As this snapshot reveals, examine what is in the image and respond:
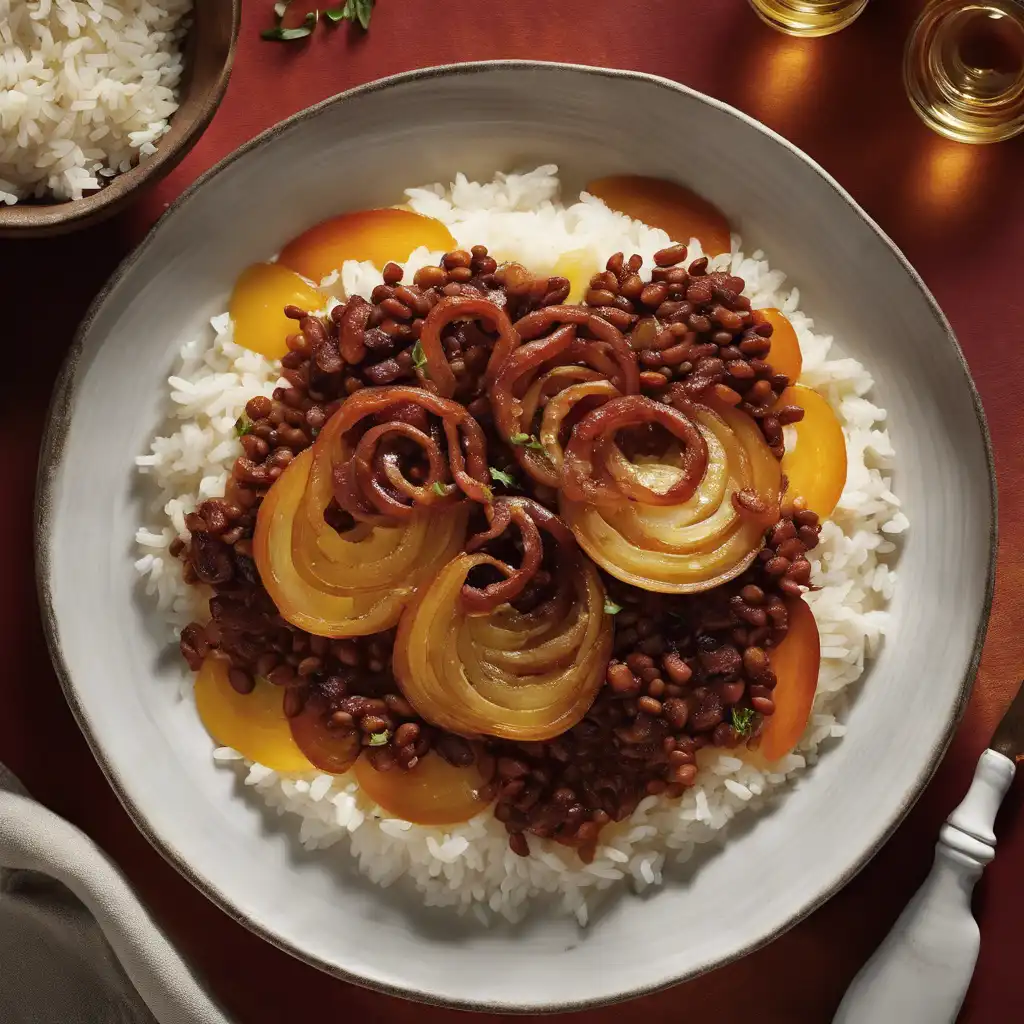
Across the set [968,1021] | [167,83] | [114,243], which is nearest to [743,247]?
[167,83]

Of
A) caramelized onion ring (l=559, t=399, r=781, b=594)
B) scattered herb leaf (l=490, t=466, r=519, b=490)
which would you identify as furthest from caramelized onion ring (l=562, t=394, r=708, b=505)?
scattered herb leaf (l=490, t=466, r=519, b=490)

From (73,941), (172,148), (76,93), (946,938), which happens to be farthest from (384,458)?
(946,938)

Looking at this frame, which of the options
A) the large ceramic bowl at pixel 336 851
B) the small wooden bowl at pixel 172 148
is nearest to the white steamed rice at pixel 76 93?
the small wooden bowl at pixel 172 148

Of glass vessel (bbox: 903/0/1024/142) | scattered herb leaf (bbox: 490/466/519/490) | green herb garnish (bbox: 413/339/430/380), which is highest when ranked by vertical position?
glass vessel (bbox: 903/0/1024/142)

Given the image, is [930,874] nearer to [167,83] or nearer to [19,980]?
[19,980]

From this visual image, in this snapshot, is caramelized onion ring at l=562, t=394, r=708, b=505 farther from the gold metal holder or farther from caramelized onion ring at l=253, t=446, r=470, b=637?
the gold metal holder

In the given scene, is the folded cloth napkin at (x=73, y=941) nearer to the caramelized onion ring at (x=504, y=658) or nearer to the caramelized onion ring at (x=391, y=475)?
the caramelized onion ring at (x=504, y=658)

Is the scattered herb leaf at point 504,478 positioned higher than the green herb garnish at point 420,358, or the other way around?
the green herb garnish at point 420,358

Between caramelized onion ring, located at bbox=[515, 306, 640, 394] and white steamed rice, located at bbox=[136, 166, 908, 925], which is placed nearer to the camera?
caramelized onion ring, located at bbox=[515, 306, 640, 394]
